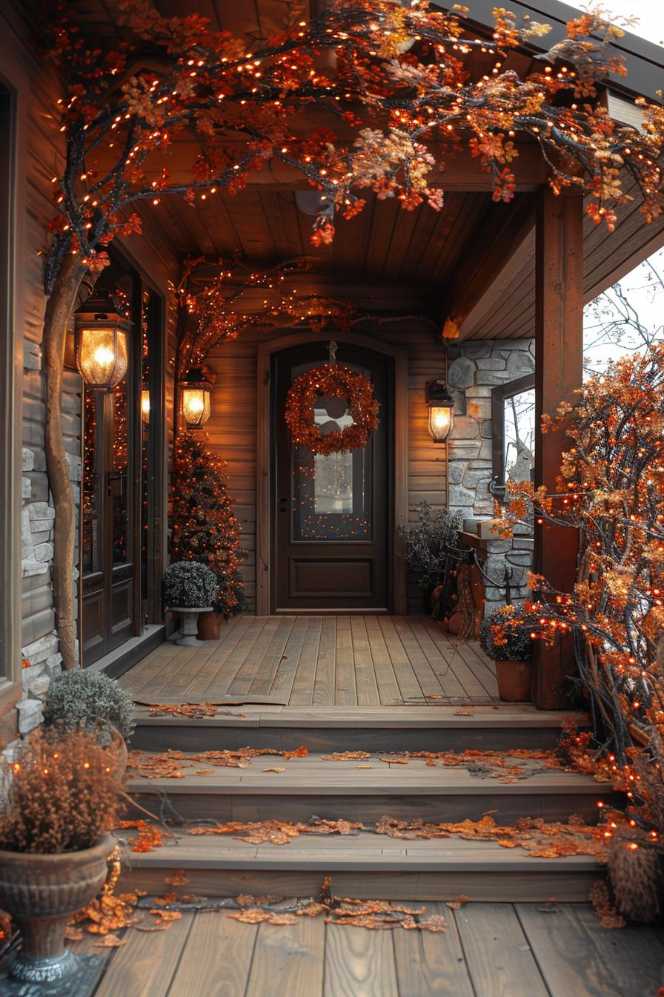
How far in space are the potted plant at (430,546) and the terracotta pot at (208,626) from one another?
1.77m

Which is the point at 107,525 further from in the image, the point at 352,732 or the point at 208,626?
the point at 352,732

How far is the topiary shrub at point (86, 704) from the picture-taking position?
3.60 m

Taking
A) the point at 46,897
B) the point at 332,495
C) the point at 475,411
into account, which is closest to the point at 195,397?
the point at 332,495

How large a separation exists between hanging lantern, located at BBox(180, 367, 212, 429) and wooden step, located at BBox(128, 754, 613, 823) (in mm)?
3740

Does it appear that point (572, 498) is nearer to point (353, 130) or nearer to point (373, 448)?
point (353, 130)

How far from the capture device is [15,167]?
345 centimetres

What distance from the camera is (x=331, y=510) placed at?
7.94 m

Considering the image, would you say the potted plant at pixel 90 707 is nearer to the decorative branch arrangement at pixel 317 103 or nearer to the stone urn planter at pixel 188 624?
the decorative branch arrangement at pixel 317 103

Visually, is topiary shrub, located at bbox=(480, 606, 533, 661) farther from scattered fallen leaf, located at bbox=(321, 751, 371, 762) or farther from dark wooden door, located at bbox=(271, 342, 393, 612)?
dark wooden door, located at bbox=(271, 342, 393, 612)

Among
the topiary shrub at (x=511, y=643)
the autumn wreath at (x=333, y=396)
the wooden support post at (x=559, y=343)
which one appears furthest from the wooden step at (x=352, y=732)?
the autumn wreath at (x=333, y=396)

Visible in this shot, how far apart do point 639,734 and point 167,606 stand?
3.42 metres

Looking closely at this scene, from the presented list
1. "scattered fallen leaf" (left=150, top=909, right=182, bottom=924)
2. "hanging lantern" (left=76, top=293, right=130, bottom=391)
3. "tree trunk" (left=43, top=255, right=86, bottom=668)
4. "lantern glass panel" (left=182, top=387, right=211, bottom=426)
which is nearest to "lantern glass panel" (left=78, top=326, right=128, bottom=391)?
"hanging lantern" (left=76, top=293, right=130, bottom=391)

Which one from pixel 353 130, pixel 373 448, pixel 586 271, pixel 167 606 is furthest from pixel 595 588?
pixel 373 448

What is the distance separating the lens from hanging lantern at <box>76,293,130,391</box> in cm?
429
